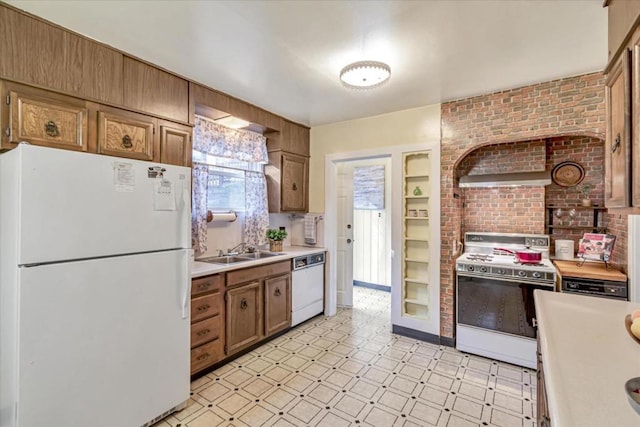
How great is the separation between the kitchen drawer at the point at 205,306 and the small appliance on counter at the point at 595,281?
9.57 feet

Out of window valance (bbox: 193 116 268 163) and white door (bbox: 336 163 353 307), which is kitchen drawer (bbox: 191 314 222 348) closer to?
window valance (bbox: 193 116 268 163)

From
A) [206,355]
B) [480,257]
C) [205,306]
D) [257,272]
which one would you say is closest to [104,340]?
[205,306]

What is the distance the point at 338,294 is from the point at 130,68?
3.62 m

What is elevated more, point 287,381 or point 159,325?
point 159,325

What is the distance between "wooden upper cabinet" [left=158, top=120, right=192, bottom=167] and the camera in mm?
2371

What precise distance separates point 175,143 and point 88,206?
1031 mm

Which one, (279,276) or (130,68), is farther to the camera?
(279,276)

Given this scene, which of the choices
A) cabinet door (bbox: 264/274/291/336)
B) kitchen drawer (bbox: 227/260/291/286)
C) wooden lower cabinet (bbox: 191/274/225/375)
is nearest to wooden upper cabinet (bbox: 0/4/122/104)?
wooden lower cabinet (bbox: 191/274/225/375)

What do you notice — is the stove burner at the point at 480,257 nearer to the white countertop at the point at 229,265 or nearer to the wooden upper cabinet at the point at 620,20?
the white countertop at the point at 229,265

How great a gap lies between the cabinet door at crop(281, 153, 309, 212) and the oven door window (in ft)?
6.94

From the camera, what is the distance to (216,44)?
6.64ft

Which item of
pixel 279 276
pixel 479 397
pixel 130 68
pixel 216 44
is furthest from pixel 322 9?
pixel 479 397

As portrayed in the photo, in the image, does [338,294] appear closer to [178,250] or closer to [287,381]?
[287,381]

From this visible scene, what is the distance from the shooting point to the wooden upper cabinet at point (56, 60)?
165cm
